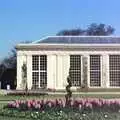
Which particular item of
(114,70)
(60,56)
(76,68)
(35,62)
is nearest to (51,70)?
(60,56)

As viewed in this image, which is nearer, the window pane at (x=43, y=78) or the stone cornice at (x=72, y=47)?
the stone cornice at (x=72, y=47)

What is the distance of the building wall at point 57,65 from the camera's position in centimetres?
6694

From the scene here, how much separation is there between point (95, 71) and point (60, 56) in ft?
16.8

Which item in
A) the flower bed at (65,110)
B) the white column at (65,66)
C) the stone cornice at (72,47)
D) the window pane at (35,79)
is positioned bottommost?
the window pane at (35,79)

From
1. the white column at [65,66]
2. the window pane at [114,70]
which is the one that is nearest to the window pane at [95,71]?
the window pane at [114,70]

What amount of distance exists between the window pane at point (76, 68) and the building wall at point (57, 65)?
2.19 feet

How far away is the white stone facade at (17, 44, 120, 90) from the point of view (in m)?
66.8

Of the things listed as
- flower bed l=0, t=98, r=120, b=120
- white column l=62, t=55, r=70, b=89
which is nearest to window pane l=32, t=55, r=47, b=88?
white column l=62, t=55, r=70, b=89

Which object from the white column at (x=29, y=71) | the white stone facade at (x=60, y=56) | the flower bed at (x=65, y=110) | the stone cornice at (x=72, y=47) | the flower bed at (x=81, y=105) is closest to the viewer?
the flower bed at (x=65, y=110)

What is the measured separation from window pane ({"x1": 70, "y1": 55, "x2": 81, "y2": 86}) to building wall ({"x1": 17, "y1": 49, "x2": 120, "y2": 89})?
669 millimetres

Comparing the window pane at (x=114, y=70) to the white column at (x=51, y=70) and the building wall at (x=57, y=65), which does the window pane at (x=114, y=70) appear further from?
the white column at (x=51, y=70)

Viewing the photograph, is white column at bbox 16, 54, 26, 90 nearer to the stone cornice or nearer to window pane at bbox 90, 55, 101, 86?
the stone cornice

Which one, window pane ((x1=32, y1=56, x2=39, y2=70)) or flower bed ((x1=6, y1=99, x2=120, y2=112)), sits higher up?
flower bed ((x1=6, y1=99, x2=120, y2=112))

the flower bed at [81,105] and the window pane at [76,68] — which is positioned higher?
the flower bed at [81,105]
